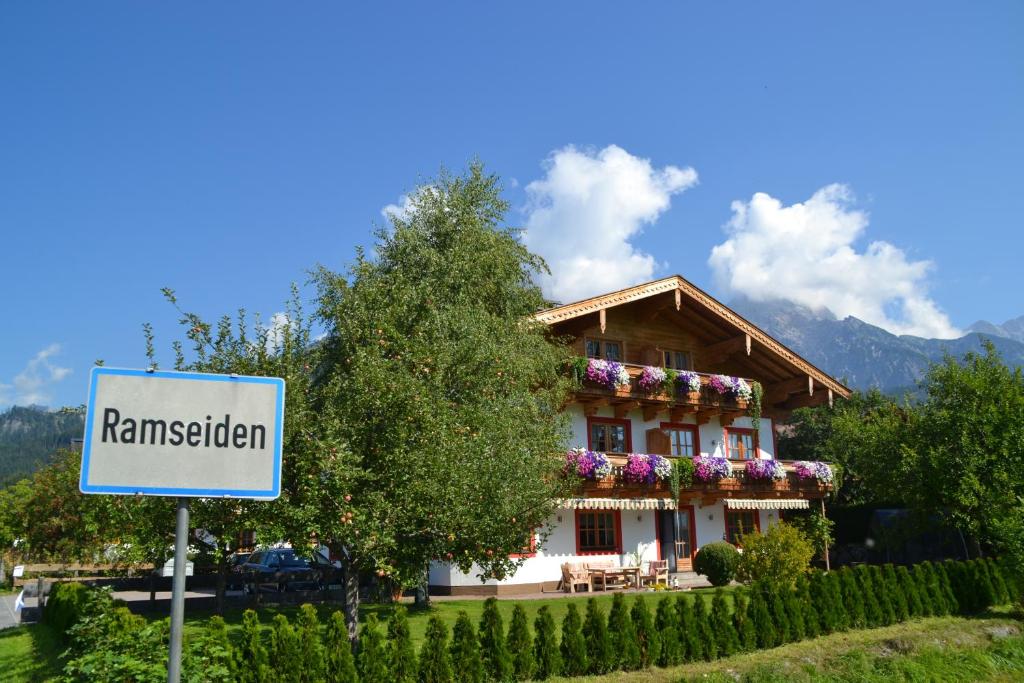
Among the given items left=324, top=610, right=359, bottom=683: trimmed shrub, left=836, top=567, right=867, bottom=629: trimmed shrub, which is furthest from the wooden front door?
left=324, top=610, right=359, bottom=683: trimmed shrub

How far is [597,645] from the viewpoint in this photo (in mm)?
12789

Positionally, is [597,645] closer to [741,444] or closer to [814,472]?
[814,472]

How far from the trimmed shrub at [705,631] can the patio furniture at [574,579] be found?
35.1ft

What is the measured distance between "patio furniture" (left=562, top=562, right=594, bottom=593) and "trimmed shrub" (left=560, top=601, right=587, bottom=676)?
483 inches

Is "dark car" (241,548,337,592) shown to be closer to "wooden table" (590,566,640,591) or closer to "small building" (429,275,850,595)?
"small building" (429,275,850,595)

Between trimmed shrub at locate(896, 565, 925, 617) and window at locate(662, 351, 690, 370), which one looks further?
window at locate(662, 351, 690, 370)

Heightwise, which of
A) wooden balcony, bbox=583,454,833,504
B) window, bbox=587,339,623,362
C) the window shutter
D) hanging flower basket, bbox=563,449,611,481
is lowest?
wooden balcony, bbox=583,454,833,504

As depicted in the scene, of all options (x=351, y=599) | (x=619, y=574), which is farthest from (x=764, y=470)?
(x=351, y=599)

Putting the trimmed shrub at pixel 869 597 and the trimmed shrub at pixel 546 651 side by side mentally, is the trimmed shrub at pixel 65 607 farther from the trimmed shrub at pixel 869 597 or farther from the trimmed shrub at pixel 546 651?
the trimmed shrub at pixel 869 597

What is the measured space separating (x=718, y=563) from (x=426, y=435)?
15.9 meters

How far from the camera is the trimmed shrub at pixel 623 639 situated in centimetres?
1295

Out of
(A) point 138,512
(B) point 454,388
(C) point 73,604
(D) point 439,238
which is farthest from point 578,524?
(A) point 138,512

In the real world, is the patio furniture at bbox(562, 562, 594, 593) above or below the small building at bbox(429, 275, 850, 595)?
below

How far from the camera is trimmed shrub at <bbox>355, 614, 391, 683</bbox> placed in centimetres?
1069
